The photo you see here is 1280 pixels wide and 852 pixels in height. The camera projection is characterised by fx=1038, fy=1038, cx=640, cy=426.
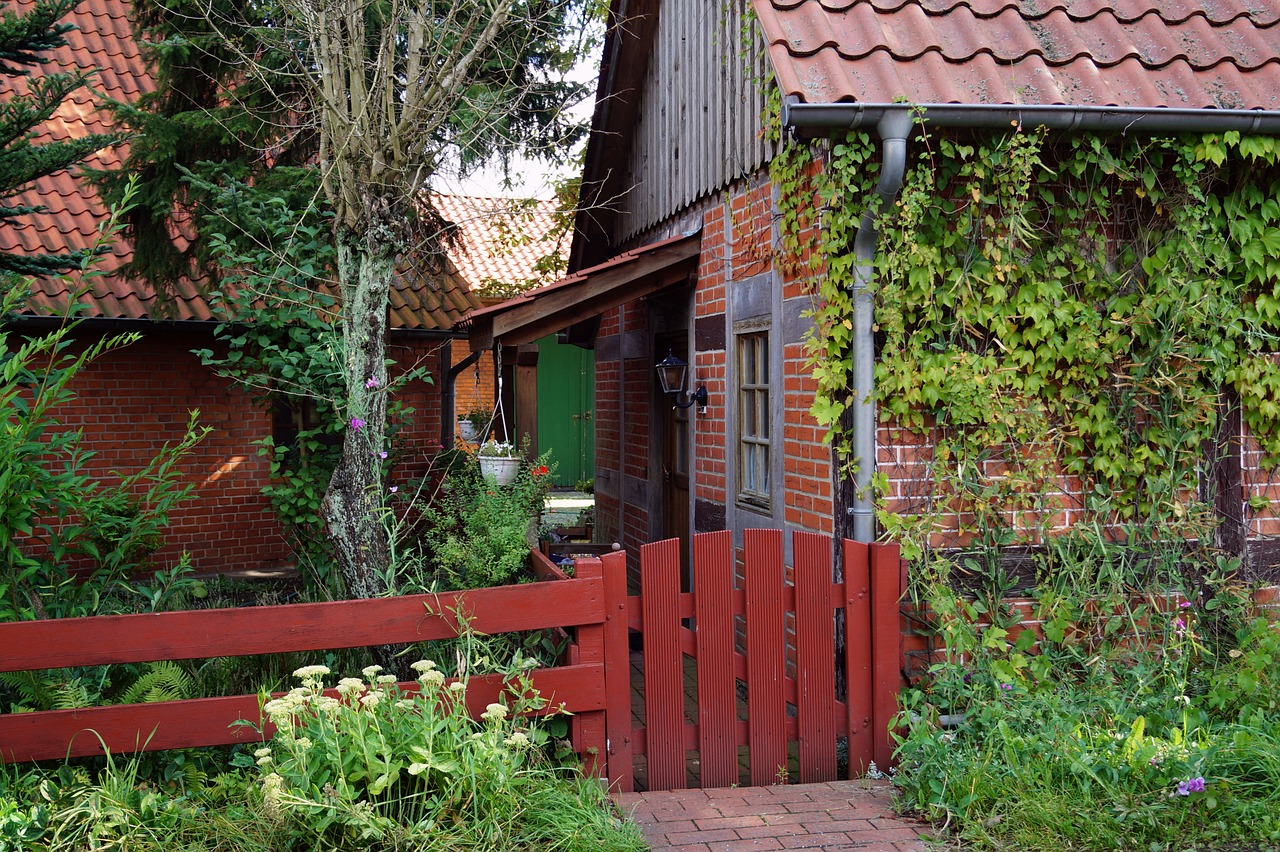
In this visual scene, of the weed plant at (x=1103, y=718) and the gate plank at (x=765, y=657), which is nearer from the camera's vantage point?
the weed plant at (x=1103, y=718)

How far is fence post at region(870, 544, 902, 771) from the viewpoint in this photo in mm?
4676

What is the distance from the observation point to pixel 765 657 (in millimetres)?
4648

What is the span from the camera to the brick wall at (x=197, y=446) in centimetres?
982

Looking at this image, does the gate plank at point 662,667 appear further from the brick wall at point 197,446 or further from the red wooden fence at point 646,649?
the brick wall at point 197,446

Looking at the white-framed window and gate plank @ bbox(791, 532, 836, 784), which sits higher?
the white-framed window

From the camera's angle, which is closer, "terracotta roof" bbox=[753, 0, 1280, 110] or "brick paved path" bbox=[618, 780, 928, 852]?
"brick paved path" bbox=[618, 780, 928, 852]

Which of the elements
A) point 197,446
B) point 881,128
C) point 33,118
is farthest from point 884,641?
point 197,446

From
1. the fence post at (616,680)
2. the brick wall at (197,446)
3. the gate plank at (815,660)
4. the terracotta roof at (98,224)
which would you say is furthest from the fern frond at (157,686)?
the brick wall at (197,446)

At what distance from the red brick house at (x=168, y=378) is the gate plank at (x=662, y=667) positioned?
5.08m

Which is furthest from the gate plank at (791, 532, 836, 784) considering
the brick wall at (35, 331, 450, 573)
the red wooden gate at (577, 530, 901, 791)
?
the brick wall at (35, 331, 450, 573)

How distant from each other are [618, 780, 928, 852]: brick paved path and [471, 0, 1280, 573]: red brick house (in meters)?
1.35

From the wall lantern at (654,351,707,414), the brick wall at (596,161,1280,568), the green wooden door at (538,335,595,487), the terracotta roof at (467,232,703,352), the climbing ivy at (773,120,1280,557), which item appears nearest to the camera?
the climbing ivy at (773,120,1280,557)

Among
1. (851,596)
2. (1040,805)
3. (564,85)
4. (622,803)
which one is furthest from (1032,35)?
(564,85)

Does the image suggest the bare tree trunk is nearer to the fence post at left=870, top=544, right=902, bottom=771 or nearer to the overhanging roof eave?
the overhanging roof eave
